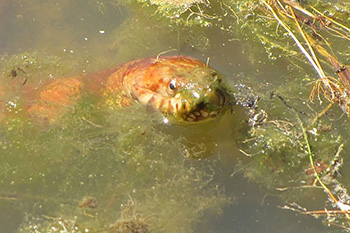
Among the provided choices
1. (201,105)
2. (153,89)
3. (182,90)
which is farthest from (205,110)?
(153,89)

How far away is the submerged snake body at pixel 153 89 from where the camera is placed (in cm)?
308

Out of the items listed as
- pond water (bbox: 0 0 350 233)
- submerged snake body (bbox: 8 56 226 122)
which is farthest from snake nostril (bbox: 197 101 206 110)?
pond water (bbox: 0 0 350 233)

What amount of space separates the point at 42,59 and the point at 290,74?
179 cm

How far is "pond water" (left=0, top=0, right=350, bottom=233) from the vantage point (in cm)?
298

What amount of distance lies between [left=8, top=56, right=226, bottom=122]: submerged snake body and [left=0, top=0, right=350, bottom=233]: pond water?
9 centimetres

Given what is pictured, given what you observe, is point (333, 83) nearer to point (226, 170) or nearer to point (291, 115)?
point (291, 115)

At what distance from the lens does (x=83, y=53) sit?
382 cm

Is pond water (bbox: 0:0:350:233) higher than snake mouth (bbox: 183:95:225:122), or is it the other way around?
snake mouth (bbox: 183:95:225:122)

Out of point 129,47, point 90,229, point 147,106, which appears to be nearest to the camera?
point 90,229

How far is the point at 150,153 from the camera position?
3.23 meters

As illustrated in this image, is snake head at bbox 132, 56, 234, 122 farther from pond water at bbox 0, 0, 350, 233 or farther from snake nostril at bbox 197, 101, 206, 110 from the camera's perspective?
pond water at bbox 0, 0, 350, 233

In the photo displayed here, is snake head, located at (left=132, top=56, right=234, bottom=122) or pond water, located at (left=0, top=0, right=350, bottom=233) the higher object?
snake head, located at (left=132, top=56, right=234, bottom=122)

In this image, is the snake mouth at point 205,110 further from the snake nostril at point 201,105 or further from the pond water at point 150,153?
the pond water at point 150,153

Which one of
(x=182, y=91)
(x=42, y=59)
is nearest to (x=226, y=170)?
(x=182, y=91)
